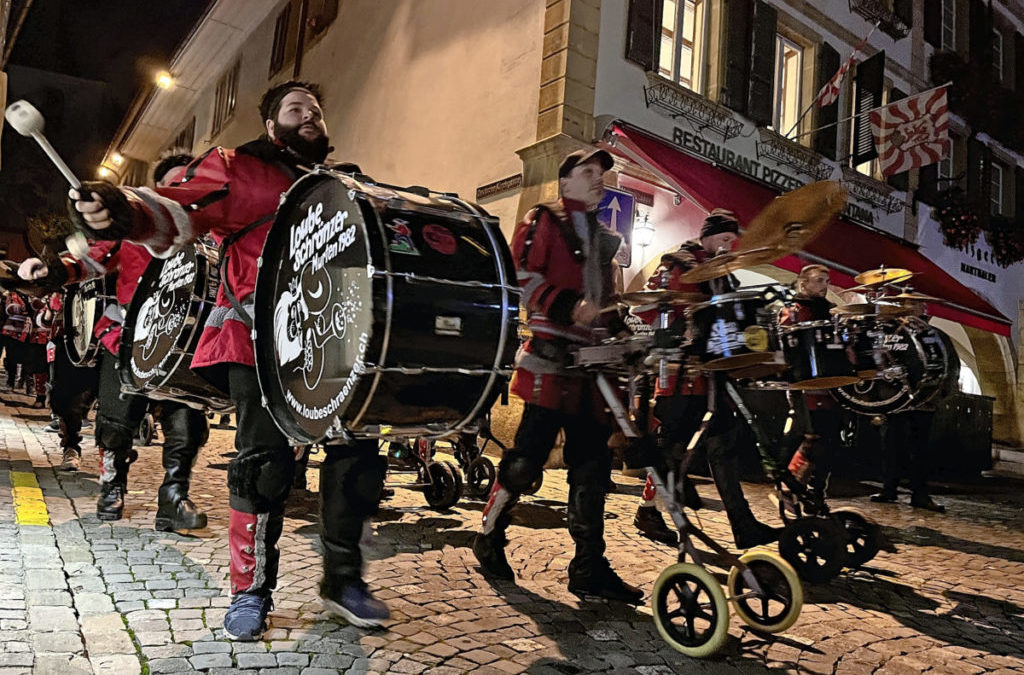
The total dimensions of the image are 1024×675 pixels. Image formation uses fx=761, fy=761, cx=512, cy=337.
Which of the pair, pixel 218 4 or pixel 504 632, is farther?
pixel 218 4

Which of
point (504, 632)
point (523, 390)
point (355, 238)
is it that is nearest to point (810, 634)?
point (504, 632)

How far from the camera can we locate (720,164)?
35.2 ft

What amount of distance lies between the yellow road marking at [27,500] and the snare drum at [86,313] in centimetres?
82

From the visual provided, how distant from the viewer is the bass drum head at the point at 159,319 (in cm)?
326

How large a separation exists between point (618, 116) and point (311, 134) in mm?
7232

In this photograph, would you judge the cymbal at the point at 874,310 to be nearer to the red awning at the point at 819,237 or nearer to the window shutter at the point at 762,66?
the red awning at the point at 819,237

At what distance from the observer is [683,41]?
437 inches

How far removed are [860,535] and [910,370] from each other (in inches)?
80.2

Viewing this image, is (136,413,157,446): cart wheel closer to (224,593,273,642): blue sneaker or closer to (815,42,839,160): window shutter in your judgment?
(224,593,273,642): blue sneaker

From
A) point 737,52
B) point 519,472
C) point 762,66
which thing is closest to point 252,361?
point 519,472

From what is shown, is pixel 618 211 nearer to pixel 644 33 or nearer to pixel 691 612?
pixel 644 33

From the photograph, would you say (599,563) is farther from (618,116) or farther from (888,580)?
(618,116)

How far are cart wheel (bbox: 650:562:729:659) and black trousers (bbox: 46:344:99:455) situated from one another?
475 centimetres

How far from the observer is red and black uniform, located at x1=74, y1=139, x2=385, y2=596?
2.60 metres
